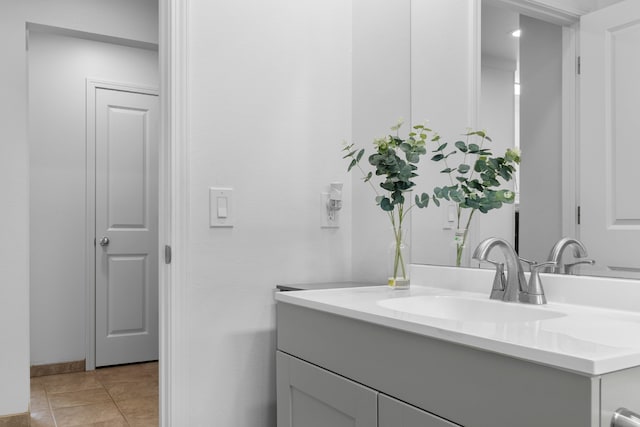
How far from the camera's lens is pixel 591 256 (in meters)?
1.18

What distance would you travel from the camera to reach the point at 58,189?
361cm

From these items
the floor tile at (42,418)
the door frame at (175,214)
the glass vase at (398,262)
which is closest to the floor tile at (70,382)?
the floor tile at (42,418)

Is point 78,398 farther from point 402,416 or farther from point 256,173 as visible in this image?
point 402,416

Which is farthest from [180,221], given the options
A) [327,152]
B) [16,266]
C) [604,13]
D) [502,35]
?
[16,266]

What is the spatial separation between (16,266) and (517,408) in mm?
2504

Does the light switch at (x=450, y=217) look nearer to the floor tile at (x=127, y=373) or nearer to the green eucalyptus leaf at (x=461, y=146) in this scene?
the green eucalyptus leaf at (x=461, y=146)

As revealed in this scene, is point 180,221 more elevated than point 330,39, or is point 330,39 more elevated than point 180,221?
point 330,39

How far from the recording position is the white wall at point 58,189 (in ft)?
11.6

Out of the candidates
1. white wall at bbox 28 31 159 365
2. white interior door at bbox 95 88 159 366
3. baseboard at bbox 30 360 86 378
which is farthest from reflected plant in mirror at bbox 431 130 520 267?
baseboard at bbox 30 360 86 378

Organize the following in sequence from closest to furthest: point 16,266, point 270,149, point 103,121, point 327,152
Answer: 1. point 270,149
2. point 327,152
3. point 16,266
4. point 103,121

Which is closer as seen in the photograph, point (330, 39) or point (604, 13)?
point (604, 13)

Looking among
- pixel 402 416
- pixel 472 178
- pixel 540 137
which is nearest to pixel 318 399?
pixel 402 416

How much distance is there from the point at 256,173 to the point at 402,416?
36.5 inches

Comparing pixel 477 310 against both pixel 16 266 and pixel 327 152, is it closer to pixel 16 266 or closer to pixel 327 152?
pixel 327 152
